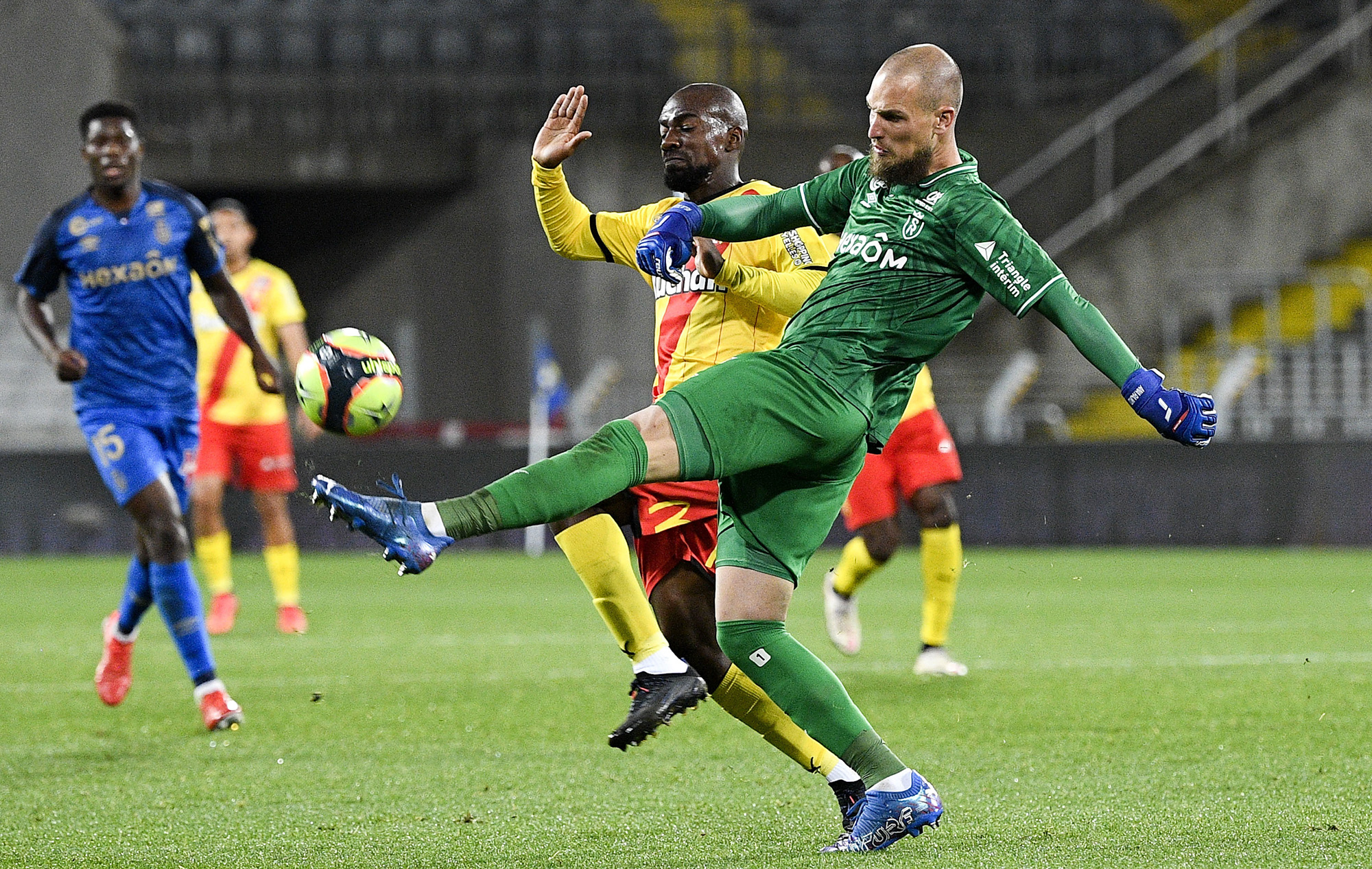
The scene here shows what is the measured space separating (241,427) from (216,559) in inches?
33.5

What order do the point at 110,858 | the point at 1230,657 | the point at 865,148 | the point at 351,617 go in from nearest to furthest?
1. the point at 110,858
2. the point at 1230,657
3. the point at 351,617
4. the point at 865,148

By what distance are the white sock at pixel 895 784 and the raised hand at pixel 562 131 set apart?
193cm

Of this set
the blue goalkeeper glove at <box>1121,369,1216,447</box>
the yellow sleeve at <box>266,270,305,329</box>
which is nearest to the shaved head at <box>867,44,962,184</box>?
the blue goalkeeper glove at <box>1121,369,1216,447</box>

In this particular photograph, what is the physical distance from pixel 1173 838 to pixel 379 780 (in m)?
2.41

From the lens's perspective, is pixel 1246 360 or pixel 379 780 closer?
pixel 379 780

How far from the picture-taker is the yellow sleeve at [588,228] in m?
5.09

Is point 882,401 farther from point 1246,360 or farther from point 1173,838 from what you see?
point 1246,360

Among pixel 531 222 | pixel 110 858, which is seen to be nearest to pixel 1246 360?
pixel 531 222

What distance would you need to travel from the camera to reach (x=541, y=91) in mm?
22047

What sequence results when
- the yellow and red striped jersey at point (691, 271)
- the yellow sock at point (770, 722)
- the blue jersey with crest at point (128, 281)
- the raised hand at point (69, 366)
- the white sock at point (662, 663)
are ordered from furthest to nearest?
the blue jersey with crest at point (128, 281), the raised hand at point (69, 366), the white sock at point (662, 663), the yellow and red striped jersey at point (691, 271), the yellow sock at point (770, 722)

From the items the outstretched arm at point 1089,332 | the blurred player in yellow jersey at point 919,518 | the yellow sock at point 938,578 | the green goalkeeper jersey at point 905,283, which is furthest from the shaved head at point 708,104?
the yellow sock at point 938,578

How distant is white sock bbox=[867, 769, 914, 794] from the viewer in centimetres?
423

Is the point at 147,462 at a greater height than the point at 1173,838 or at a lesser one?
greater

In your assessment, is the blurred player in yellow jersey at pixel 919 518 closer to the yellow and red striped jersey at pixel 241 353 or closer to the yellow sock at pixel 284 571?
the yellow sock at pixel 284 571
